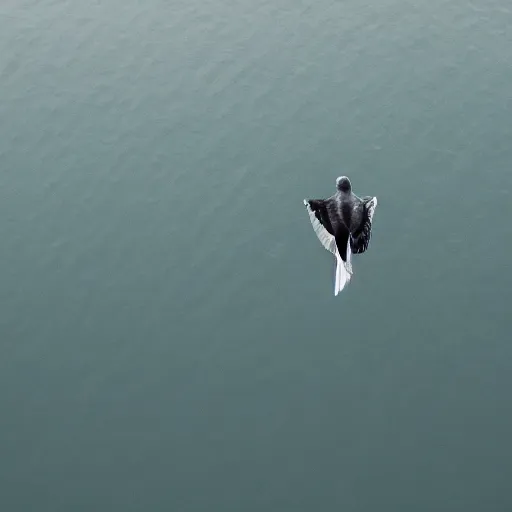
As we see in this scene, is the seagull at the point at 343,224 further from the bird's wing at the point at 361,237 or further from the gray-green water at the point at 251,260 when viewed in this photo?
the gray-green water at the point at 251,260

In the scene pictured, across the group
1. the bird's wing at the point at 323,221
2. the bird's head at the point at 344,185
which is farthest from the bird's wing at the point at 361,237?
the bird's head at the point at 344,185

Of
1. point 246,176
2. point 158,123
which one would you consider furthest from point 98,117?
point 246,176

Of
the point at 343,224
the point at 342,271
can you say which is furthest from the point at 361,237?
the point at 342,271

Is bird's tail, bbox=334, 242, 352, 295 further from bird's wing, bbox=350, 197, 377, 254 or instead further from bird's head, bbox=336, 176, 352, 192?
bird's head, bbox=336, 176, 352, 192

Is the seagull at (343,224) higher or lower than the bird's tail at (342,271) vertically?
higher

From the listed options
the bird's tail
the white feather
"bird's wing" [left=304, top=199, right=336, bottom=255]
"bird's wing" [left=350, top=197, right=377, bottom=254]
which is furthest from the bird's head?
the bird's tail

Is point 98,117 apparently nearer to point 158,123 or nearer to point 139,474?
point 158,123
